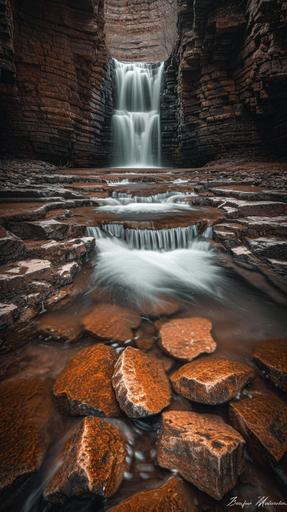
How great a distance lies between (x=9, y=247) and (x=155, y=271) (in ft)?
7.93

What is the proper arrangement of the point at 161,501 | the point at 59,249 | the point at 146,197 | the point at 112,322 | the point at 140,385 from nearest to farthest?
the point at 161,501 → the point at 140,385 → the point at 112,322 → the point at 59,249 → the point at 146,197

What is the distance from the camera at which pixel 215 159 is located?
15062mm

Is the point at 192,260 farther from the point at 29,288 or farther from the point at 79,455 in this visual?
the point at 79,455

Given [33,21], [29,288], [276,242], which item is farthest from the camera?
[33,21]

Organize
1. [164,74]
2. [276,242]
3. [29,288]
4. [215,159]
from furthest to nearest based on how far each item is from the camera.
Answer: [164,74], [215,159], [276,242], [29,288]

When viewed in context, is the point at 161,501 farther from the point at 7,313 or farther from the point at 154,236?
the point at 154,236

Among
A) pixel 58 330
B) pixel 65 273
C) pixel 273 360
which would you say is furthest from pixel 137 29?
pixel 273 360

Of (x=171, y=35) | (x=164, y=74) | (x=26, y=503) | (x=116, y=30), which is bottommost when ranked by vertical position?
(x=26, y=503)

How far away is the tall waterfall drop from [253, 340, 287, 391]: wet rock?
57.5ft

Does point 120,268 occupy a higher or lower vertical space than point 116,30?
lower

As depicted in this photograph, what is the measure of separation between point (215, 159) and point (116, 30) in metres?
27.0

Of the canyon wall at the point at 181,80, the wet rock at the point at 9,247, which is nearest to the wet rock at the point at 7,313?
the wet rock at the point at 9,247

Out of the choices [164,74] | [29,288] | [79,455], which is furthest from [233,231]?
[164,74]

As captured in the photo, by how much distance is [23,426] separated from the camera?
1776mm
